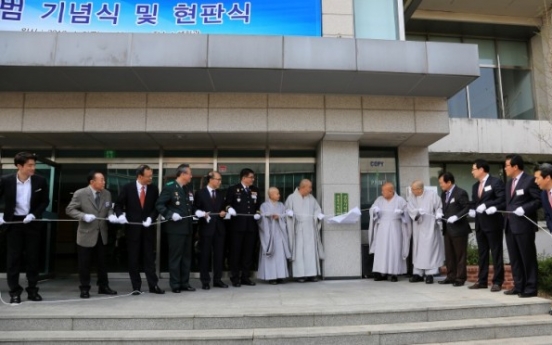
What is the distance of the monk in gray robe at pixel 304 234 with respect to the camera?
725 centimetres

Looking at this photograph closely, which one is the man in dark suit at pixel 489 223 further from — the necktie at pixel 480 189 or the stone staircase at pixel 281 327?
the stone staircase at pixel 281 327

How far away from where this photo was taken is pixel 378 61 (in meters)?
6.43

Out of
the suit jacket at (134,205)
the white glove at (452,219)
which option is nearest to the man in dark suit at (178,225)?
the suit jacket at (134,205)

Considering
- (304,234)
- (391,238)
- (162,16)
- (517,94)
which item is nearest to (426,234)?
(391,238)

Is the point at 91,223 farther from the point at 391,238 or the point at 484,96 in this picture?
the point at 484,96

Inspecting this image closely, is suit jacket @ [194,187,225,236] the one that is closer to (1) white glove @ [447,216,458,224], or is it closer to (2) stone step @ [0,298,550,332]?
(2) stone step @ [0,298,550,332]

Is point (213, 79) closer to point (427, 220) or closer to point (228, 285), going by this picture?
point (228, 285)

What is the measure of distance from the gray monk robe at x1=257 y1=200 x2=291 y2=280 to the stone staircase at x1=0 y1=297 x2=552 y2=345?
90.5 inches

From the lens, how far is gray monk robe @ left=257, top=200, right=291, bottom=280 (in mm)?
7082

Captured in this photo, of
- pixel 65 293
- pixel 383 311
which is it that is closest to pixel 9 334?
pixel 65 293

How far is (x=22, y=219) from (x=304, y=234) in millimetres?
4357

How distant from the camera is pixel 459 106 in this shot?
12.2m

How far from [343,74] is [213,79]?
2113mm

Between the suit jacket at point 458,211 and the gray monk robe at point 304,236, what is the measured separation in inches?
85.0
